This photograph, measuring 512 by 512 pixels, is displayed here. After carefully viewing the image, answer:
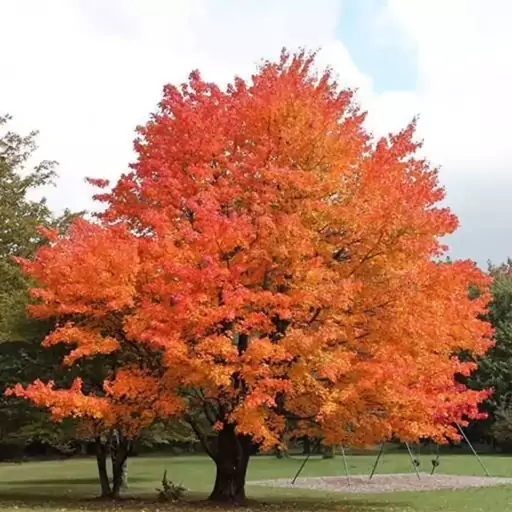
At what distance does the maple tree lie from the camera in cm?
1872

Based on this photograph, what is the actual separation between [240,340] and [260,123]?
5772 millimetres

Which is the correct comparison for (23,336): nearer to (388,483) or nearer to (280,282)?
(280,282)

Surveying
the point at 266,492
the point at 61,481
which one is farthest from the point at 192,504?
the point at 61,481

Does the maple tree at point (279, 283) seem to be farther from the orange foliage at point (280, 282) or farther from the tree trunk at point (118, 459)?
the tree trunk at point (118, 459)

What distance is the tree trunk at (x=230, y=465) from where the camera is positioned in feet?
75.5

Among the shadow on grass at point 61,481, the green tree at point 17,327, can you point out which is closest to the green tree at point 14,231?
the green tree at point 17,327

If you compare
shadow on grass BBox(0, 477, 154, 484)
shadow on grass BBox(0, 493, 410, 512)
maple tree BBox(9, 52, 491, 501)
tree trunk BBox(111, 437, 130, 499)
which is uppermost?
maple tree BBox(9, 52, 491, 501)

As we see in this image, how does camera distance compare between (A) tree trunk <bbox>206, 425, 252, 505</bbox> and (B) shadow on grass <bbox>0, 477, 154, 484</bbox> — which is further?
(B) shadow on grass <bbox>0, 477, 154, 484</bbox>

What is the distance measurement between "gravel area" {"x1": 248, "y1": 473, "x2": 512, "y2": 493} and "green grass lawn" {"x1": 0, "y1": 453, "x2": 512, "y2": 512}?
7.67 feet

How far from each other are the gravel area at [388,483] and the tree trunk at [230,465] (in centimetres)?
1028

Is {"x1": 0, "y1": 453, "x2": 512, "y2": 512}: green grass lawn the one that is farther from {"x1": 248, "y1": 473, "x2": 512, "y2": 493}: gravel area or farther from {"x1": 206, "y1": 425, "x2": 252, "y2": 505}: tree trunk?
{"x1": 248, "y1": 473, "x2": 512, "y2": 493}: gravel area

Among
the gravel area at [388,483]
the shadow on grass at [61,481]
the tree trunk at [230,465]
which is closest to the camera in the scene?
the tree trunk at [230,465]

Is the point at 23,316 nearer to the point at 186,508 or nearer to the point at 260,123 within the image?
the point at 186,508

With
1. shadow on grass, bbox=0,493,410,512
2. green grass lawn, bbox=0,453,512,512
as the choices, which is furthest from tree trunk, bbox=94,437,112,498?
green grass lawn, bbox=0,453,512,512
